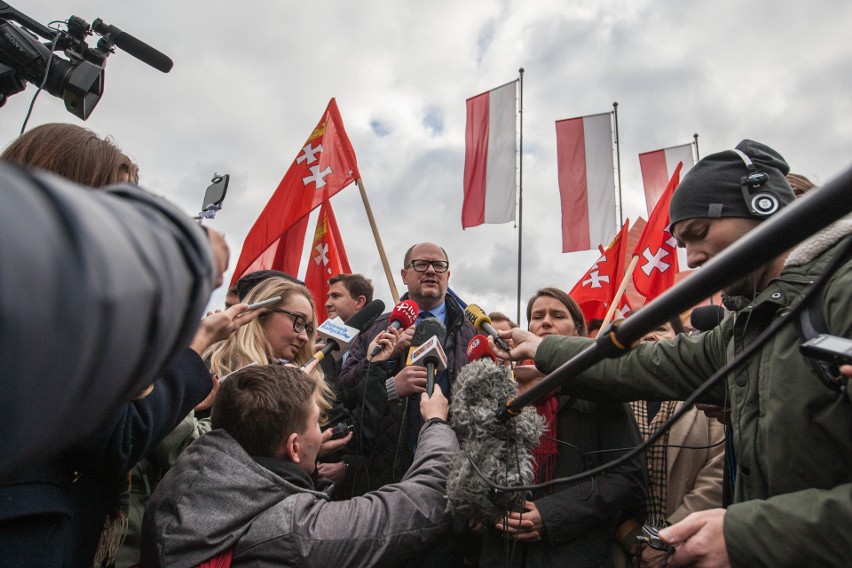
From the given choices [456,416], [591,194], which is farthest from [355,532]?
[591,194]

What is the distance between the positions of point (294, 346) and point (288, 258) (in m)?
2.91

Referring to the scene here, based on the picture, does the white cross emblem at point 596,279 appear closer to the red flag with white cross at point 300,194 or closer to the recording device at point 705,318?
the red flag with white cross at point 300,194

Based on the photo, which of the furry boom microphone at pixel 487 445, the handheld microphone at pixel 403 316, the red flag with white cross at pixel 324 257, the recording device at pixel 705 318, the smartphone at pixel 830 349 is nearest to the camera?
the smartphone at pixel 830 349

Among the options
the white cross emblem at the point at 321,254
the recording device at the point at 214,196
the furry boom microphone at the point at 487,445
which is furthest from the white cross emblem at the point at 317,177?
the furry boom microphone at the point at 487,445

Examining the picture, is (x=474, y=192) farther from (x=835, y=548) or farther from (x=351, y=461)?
(x=835, y=548)

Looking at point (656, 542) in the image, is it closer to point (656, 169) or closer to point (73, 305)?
point (73, 305)

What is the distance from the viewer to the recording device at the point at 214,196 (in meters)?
2.24

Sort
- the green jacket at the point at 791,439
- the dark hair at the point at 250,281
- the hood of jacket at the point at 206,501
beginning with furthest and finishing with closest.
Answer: the dark hair at the point at 250,281
the hood of jacket at the point at 206,501
the green jacket at the point at 791,439

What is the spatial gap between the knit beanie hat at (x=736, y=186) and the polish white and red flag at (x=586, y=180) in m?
8.77

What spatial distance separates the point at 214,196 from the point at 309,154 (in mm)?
3985

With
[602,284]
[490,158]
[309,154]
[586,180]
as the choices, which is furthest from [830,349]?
[586,180]

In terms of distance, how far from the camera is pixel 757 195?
6.75 feet

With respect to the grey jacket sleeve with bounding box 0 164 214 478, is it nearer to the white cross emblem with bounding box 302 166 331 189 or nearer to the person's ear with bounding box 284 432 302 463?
the person's ear with bounding box 284 432 302 463

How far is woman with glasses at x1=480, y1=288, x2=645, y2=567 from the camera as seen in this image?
2.68 m
